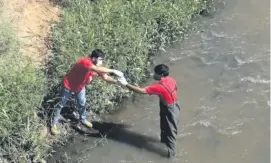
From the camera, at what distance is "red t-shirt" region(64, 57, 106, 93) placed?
25.4 feet

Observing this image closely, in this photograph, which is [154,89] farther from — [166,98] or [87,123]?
[87,123]

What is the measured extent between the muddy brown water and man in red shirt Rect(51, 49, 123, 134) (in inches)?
22.5

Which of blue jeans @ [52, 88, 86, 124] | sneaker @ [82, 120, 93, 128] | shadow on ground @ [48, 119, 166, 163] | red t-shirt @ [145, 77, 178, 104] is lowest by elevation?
shadow on ground @ [48, 119, 166, 163]

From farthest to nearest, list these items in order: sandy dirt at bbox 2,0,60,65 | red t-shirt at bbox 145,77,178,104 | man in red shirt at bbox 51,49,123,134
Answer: sandy dirt at bbox 2,0,60,65 < man in red shirt at bbox 51,49,123,134 < red t-shirt at bbox 145,77,178,104

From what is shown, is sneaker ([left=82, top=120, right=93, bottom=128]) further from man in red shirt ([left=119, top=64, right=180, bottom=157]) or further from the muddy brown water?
man in red shirt ([left=119, top=64, right=180, bottom=157])

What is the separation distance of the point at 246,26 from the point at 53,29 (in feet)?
12.8

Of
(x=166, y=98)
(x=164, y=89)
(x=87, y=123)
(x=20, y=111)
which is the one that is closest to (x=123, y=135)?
(x=87, y=123)

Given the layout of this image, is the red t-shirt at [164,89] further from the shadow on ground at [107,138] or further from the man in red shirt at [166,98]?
the shadow on ground at [107,138]

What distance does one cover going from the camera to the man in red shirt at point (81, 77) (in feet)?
25.3

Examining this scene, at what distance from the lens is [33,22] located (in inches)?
387

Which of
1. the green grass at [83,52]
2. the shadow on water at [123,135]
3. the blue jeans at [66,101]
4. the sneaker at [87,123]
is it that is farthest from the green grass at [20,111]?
the shadow on water at [123,135]

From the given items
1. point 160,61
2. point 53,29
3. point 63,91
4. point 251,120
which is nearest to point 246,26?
point 160,61

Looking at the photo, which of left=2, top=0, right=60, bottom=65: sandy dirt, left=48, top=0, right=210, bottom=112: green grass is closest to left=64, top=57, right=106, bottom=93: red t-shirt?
left=48, top=0, right=210, bottom=112: green grass

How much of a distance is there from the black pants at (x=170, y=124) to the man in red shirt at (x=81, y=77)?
2.69ft
